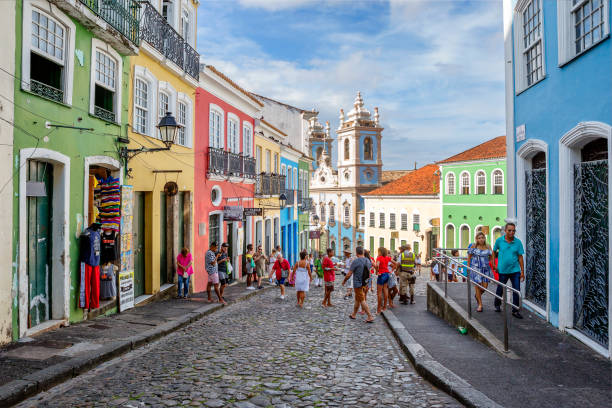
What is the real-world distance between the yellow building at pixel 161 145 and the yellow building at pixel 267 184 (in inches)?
299

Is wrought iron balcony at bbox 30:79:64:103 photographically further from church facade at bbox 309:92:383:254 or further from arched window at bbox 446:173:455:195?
church facade at bbox 309:92:383:254

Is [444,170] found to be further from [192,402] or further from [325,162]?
[192,402]

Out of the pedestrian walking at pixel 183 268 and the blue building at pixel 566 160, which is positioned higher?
the blue building at pixel 566 160

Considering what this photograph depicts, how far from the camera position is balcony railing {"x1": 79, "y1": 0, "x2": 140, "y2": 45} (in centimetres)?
916

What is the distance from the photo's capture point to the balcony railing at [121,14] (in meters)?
9.16

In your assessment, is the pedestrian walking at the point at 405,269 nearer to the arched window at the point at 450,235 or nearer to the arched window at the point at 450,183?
the arched window at the point at 450,183

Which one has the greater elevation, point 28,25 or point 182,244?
point 28,25

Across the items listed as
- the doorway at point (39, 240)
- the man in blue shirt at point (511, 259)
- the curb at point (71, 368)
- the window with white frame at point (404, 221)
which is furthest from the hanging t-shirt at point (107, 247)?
the window with white frame at point (404, 221)

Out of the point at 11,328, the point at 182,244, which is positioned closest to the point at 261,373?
the point at 11,328

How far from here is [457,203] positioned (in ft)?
129

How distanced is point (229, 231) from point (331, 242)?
167 feet

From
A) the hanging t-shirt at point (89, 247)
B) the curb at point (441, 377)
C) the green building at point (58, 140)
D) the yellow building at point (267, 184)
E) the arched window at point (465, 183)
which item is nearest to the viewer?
Result: the curb at point (441, 377)

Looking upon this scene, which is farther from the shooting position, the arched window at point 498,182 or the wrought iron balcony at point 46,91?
the arched window at point 498,182

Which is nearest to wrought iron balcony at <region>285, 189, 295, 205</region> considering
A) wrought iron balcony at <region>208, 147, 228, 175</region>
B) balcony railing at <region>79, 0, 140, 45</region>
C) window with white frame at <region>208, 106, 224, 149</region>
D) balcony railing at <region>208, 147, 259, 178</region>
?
balcony railing at <region>208, 147, 259, 178</region>
